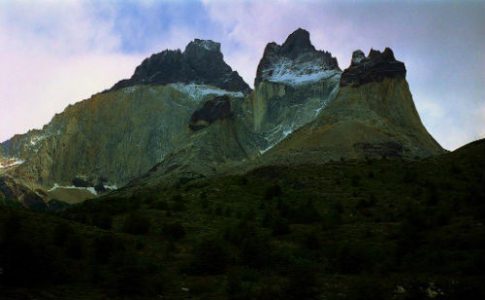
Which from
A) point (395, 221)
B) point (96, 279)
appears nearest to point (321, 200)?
point (395, 221)

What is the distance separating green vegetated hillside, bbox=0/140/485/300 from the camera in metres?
18.8

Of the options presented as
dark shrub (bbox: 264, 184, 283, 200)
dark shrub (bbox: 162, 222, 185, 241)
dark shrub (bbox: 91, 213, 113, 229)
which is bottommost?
dark shrub (bbox: 162, 222, 185, 241)

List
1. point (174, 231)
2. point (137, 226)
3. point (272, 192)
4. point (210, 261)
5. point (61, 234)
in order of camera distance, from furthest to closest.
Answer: point (272, 192)
point (137, 226)
point (174, 231)
point (61, 234)
point (210, 261)

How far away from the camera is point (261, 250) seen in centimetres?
2503

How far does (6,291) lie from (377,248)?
1539 centimetres

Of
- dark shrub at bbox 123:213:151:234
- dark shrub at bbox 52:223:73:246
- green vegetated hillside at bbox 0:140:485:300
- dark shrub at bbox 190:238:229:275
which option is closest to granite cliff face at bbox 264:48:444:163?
green vegetated hillside at bbox 0:140:485:300

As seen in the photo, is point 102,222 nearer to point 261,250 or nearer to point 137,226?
point 137,226

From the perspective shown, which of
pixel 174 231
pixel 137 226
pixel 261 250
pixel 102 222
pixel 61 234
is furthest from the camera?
pixel 102 222

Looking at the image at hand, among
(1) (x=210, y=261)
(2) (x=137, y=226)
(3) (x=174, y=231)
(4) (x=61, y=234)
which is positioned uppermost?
(2) (x=137, y=226)

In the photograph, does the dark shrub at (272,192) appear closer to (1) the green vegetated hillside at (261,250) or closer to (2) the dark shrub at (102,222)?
(1) the green vegetated hillside at (261,250)

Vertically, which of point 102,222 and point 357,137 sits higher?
point 357,137

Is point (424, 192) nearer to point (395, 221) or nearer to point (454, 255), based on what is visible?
point (395, 221)

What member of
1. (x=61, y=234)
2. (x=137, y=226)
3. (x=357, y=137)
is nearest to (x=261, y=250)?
(x=61, y=234)

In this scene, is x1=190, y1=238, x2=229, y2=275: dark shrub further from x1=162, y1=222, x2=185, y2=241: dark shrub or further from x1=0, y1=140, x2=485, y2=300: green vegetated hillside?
x1=162, y1=222, x2=185, y2=241: dark shrub
